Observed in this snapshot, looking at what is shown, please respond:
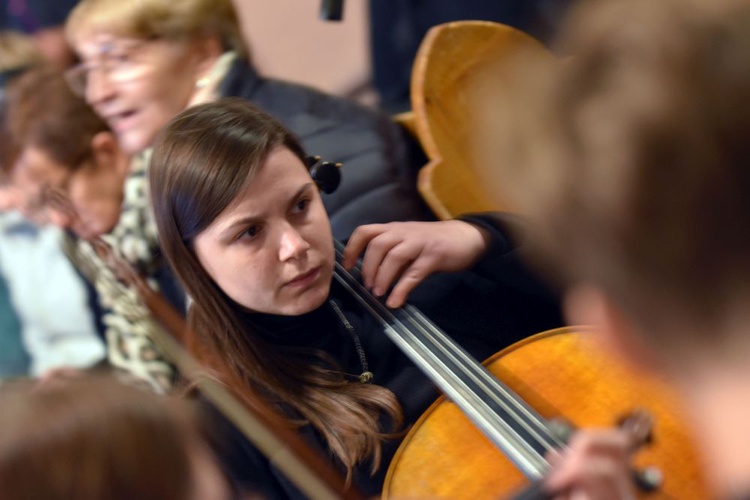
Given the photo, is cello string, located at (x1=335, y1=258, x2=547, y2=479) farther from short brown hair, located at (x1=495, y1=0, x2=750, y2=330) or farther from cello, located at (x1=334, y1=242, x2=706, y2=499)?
short brown hair, located at (x1=495, y1=0, x2=750, y2=330)

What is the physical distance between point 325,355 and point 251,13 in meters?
0.77

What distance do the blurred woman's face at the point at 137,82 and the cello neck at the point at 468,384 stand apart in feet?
1.10

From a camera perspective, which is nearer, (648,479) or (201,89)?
(648,479)

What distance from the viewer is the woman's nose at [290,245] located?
60cm

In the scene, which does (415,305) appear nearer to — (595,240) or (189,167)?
(189,167)

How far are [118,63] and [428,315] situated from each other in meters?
0.52

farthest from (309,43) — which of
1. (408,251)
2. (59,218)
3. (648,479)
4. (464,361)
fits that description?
(648,479)

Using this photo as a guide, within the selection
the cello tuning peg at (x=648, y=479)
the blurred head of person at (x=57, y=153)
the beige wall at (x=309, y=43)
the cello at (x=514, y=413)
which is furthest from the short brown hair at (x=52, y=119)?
the cello tuning peg at (x=648, y=479)

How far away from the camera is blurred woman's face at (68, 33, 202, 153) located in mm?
870

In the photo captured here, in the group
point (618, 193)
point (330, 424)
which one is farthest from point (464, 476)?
point (618, 193)

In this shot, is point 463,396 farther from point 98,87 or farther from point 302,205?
point 98,87

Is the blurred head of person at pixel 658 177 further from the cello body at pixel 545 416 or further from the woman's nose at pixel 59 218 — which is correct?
the woman's nose at pixel 59 218

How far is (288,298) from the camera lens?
62 centimetres

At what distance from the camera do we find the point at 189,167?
0.59 meters
